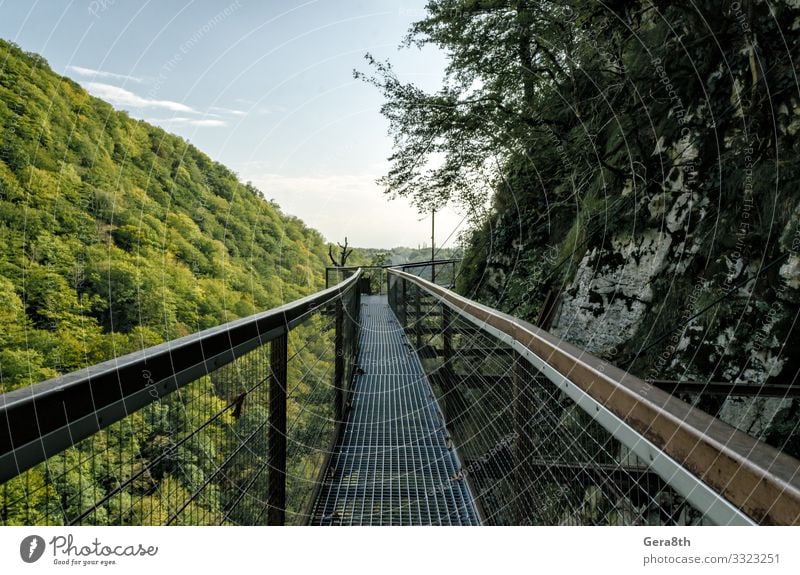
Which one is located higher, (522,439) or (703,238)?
(703,238)

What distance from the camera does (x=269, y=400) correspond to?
5.85 ft

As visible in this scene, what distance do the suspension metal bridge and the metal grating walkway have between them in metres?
0.01

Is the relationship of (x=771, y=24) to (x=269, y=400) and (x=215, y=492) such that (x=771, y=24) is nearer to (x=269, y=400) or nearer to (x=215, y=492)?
(x=269, y=400)

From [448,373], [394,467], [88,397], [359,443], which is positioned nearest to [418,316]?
[448,373]

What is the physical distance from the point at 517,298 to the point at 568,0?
4.43m

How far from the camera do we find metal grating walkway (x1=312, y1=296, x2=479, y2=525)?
245cm

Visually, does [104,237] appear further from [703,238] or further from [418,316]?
[703,238]

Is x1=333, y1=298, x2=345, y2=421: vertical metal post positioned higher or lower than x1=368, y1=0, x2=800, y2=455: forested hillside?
lower

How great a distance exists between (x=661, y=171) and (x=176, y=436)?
204 inches

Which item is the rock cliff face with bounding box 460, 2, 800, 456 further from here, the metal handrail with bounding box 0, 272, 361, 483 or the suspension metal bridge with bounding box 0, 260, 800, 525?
the metal handrail with bounding box 0, 272, 361, 483

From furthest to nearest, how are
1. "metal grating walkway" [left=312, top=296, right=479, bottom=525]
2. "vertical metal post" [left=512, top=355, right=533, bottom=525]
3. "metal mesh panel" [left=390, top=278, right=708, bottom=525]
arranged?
"metal grating walkway" [left=312, top=296, right=479, bottom=525] < "vertical metal post" [left=512, top=355, right=533, bottom=525] < "metal mesh panel" [left=390, top=278, right=708, bottom=525]

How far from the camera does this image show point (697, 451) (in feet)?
2.11

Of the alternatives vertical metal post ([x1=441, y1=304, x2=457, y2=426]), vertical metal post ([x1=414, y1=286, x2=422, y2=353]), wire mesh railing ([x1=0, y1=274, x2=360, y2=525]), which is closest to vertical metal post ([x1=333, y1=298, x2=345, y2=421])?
vertical metal post ([x1=441, y1=304, x2=457, y2=426])
